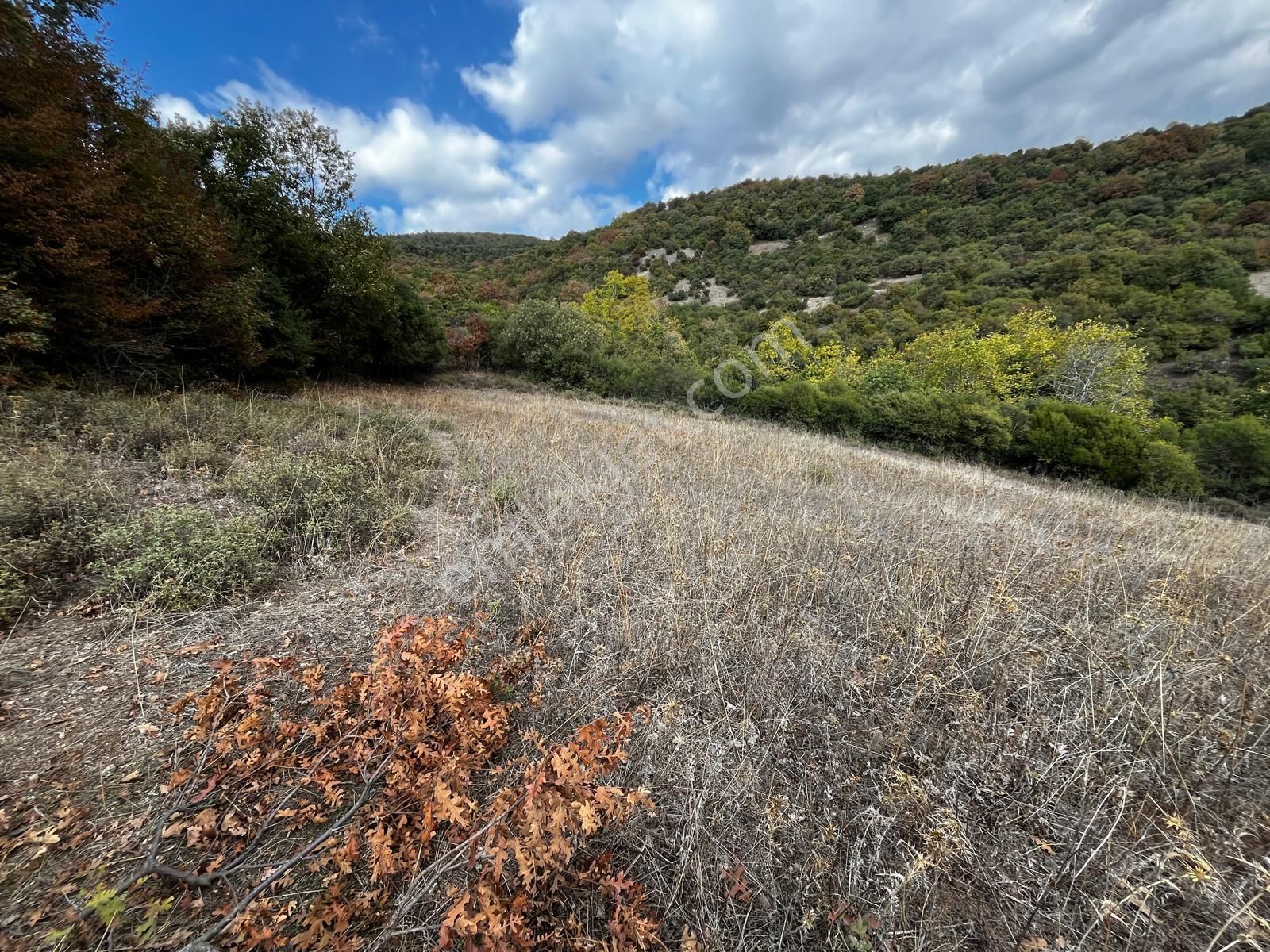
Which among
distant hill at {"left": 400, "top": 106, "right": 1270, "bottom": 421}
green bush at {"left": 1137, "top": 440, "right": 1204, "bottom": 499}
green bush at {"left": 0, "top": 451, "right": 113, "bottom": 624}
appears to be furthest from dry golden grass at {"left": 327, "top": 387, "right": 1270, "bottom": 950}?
distant hill at {"left": 400, "top": 106, "right": 1270, "bottom": 421}

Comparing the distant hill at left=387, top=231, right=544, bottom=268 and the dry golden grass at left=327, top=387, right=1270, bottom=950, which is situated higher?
the distant hill at left=387, top=231, right=544, bottom=268

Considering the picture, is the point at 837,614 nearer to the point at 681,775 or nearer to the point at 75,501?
the point at 681,775

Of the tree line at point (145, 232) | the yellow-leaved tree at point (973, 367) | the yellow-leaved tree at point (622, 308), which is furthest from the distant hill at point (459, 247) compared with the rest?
the yellow-leaved tree at point (973, 367)

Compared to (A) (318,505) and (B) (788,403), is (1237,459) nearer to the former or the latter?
(B) (788,403)

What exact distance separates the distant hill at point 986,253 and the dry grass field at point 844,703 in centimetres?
2039

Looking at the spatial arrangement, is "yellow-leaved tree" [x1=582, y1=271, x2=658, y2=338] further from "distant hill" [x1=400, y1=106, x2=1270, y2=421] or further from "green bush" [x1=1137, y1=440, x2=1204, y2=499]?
"green bush" [x1=1137, y1=440, x2=1204, y2=499]

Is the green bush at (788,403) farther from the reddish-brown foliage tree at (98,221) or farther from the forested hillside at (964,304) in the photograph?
the reddish-brown foliage tree at (98,221)

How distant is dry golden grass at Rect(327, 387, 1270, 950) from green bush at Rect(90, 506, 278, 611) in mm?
1059

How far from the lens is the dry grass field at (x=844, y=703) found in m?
1.33

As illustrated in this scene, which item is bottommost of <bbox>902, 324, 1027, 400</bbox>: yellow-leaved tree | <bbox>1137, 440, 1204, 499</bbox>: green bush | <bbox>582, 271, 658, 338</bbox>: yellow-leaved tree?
<bbox>1137, 440, 1204, 499</bbox>: green bush

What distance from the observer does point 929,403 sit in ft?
39.8

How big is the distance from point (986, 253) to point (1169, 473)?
34.1 metres

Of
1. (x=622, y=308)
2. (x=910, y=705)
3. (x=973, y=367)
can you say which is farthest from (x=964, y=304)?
(x=910, y=705)

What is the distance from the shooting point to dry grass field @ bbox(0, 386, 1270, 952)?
4.35 ft
